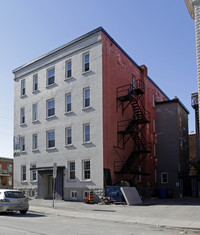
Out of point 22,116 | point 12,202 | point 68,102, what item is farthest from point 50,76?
point 12,202

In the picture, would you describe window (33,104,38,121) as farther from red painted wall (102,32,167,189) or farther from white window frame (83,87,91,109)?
red painted wall (102,32,167,189)

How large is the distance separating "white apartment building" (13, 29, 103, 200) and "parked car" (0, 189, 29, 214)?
27.5 feet

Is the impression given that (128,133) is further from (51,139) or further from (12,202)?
(12,202)

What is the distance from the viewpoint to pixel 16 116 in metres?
33.2

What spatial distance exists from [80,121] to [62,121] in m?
2.35

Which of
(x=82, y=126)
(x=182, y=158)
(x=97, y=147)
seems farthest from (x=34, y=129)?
(x=182, y=158)

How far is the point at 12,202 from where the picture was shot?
52.5ft

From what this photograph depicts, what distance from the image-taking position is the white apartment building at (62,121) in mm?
25281

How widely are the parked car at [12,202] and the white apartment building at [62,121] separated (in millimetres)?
8378

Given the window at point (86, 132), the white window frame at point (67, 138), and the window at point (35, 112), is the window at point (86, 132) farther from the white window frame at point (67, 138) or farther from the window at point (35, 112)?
the window at point (35, 112)

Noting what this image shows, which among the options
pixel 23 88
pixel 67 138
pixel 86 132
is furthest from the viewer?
pixel 23 88

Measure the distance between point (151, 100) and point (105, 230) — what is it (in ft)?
86.6

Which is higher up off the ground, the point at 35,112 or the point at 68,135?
the point at 35,112

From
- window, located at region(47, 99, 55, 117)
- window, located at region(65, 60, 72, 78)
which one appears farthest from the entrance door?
window, located at region(65, 60, 72, 78)
